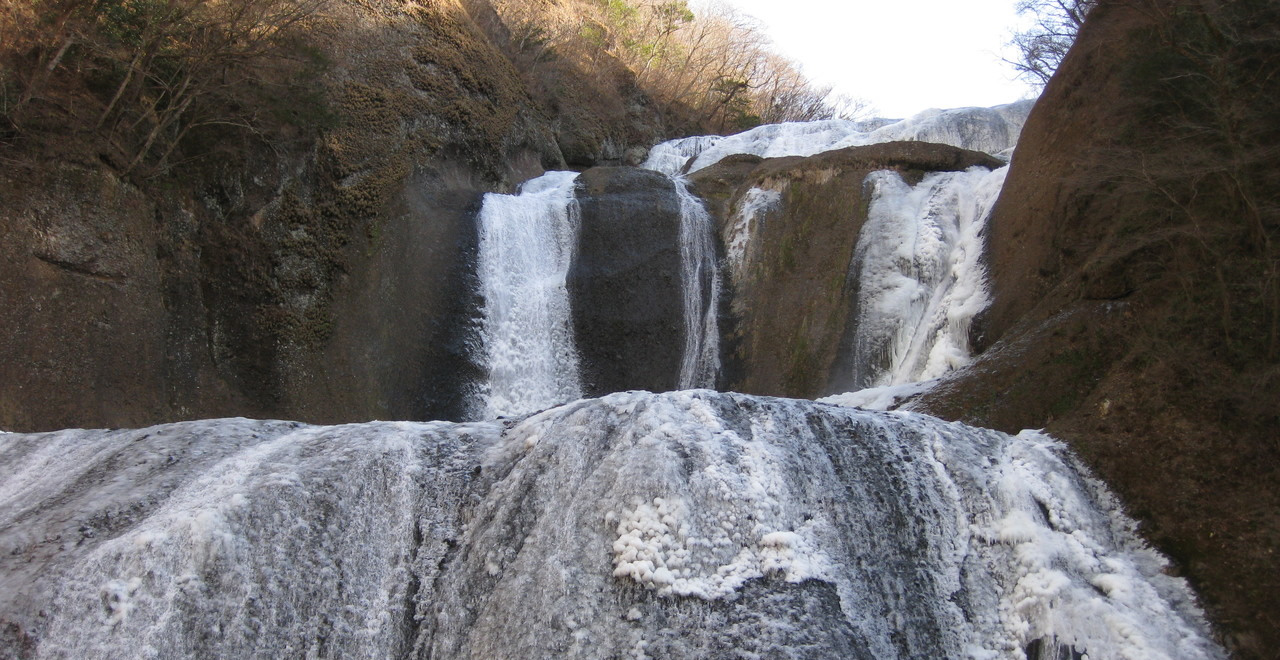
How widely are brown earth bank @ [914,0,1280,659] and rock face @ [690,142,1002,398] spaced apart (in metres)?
3.03

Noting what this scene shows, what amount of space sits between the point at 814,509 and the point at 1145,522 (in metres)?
2.35

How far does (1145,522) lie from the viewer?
5324 mm

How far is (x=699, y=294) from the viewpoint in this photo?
12680 mm

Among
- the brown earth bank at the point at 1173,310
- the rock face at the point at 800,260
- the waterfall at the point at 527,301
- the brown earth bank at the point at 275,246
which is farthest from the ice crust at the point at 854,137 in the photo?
the waterfall at the point at 527,301

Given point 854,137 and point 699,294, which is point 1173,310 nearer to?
point 699,294

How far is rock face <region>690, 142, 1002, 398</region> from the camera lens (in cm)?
1127

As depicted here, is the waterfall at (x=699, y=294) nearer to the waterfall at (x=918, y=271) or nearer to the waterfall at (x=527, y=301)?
the waterfall at (x=527, y=301)

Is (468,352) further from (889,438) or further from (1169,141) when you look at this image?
(1169,141)

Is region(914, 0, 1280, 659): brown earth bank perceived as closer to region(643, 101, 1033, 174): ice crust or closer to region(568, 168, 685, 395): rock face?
region(568, 168, 685, 395): rock face

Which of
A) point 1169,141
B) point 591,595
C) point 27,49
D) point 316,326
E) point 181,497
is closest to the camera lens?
point 591,595

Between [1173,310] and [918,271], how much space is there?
4.34 m

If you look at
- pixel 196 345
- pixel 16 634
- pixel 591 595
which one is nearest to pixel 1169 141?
pixel 591 595

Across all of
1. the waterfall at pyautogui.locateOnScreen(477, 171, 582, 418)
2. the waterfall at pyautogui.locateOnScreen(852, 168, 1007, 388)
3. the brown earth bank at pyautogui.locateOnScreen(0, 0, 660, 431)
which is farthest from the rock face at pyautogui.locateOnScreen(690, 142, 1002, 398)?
the brown earth bank at pyautogui.locateOnScreen(0, 0, 660, 431)

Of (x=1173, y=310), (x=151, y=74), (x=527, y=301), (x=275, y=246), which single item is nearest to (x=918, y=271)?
(x=1173, y=310)
